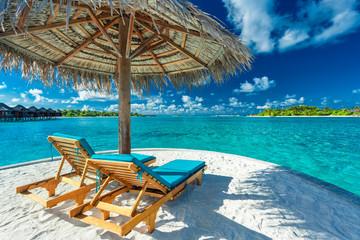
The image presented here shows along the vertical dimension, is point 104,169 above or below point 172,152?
above

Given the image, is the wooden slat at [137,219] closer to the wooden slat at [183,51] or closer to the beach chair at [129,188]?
the beach chair at [129,188]

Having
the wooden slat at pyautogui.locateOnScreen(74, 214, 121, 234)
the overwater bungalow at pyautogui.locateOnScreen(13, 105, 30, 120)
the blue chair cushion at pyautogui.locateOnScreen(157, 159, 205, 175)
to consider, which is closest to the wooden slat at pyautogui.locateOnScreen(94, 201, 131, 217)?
the wooden slat at pyautogui.locateOnScreen(74, 214, 121, 234)

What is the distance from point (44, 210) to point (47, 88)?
9.76ft

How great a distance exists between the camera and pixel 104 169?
1651mm

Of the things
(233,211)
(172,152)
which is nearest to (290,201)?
(233,211)

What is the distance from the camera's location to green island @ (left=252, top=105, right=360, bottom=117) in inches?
2628

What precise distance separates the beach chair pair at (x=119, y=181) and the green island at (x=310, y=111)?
292 feet

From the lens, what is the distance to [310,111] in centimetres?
7275

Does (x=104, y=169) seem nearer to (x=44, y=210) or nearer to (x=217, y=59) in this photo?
(x=44, y=210)

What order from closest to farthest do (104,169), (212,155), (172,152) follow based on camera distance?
1. (104,169)
2. (212,155)
3. (172,152)

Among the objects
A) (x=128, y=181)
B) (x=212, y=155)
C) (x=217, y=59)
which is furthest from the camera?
(x=212, y=155)

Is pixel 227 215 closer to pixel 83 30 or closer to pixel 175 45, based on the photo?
pixel 175 45

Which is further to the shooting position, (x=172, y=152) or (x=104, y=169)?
(x=172, y=152)

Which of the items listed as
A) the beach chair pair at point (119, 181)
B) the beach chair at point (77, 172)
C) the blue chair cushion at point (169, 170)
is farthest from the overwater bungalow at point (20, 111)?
the blue chair cushion at point (169, 170)
